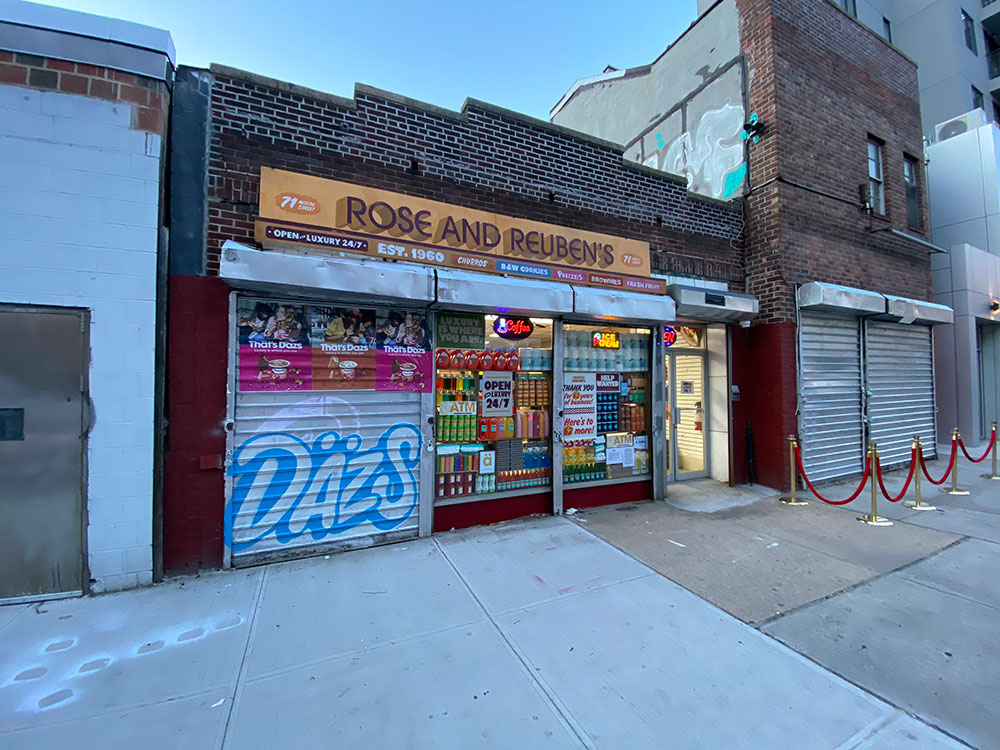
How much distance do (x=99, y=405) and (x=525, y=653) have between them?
4.21 m

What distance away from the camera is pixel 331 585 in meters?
3.93

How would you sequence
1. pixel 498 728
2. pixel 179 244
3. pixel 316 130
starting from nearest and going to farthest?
pixel 498 728 → pixel 179 244 → pixel 316 130

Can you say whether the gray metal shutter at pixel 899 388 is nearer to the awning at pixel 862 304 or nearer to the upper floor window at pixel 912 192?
the awning at pixel 862 304

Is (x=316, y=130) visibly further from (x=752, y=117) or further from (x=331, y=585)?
(x=752, y=117)

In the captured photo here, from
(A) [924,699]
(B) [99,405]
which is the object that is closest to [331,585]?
(B) [99,405]

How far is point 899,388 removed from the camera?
359 inches

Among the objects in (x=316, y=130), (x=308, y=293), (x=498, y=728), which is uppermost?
(x=316, y=130)

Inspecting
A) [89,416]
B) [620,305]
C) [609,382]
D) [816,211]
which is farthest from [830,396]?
[89,416]

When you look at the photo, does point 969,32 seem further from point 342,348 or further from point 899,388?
point 342,348

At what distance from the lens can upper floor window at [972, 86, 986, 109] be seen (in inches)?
713

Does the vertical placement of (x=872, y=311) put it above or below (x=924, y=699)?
above

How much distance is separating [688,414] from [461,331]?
5172 mm

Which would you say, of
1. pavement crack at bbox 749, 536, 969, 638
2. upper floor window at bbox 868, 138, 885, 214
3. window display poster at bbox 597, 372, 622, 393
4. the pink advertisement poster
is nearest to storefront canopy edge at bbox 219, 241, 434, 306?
the pink advertisement poster

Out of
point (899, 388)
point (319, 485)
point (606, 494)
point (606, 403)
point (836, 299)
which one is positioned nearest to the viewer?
point (319, 485)
